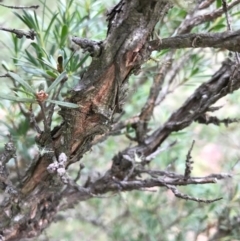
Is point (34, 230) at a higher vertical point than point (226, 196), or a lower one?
lower

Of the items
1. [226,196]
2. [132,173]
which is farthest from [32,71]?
[226,196]

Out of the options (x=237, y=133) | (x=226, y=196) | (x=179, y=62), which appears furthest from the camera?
(x=237, y=133)

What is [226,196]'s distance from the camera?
73 cm

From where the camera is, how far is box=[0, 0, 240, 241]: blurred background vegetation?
46 centimetres

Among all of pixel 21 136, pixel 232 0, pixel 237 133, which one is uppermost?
pixel 237 133

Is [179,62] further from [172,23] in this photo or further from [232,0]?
[232,0]

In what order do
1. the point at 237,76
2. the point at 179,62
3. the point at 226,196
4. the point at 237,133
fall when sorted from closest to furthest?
1. the point at 237,76
2. the point at 179,62
3. the point at 226,196
4. the point at 237,133

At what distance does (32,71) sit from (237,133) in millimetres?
773

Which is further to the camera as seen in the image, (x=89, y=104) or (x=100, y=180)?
(x=100, y=180)

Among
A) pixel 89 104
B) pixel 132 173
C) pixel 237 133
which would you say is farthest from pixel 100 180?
pixel 237 133

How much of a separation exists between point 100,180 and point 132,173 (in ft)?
0.15

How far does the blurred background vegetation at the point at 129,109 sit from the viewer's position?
46cm

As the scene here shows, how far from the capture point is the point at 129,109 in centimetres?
88

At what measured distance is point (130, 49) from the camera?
34 cm
